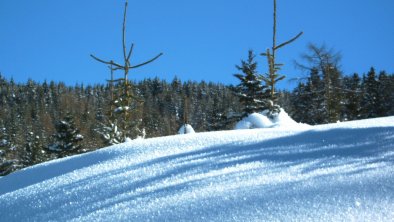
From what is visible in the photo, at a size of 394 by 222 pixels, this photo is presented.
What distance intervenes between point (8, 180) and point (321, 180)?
3263 millimetres

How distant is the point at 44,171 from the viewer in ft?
12.8

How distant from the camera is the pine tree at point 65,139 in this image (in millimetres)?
25672

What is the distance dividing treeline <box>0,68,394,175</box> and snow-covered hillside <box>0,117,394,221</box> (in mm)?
9143

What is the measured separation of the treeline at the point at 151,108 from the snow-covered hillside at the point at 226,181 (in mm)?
9143

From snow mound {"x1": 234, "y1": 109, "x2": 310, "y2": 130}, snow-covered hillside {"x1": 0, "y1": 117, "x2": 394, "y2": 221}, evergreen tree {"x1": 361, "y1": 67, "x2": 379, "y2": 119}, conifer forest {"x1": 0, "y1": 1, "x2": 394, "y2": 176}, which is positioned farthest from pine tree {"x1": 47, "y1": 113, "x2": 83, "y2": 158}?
evergreen tree {"x1": 361, "y1": 67, "x2": 379, "y2": 119}

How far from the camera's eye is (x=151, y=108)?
113625 mm

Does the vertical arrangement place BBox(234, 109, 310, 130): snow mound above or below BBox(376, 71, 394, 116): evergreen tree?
below

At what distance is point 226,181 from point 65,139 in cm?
2513

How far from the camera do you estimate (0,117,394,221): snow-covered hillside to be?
204 centimetres

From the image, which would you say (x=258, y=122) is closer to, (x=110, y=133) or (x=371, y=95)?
(x=110, y=133)

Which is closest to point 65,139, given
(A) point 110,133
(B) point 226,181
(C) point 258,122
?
(A) point 110,133

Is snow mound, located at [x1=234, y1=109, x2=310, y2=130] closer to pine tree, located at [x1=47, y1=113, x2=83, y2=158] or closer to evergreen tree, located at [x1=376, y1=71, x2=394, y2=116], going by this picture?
pine tree, located at [x1=47, y1=113, x2=83, y2=158]

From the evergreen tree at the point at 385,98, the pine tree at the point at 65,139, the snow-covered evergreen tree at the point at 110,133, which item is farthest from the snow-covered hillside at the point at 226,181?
the evergreen tree at the point at 385,98

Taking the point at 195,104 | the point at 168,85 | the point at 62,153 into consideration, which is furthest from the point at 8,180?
the point at 168,85
